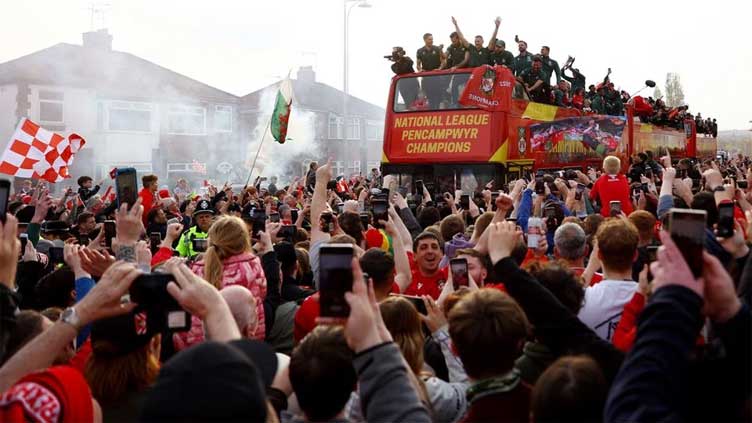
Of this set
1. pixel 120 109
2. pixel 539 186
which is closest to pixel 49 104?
pixel 120 109

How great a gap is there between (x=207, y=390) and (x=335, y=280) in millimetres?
869

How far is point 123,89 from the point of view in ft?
122

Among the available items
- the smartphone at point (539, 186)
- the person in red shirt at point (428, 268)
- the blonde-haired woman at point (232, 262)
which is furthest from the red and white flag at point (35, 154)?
the blonde-haired woman at point (232, 262)

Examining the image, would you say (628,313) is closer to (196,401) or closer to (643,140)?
(196,401)

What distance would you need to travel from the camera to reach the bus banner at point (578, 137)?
15.9 m

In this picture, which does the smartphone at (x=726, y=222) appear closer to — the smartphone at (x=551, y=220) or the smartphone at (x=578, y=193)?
the smartphone at (x=551, y=220)

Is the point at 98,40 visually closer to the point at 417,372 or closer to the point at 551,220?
the point at 551,220

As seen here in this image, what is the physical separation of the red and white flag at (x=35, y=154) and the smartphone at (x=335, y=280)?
932cm

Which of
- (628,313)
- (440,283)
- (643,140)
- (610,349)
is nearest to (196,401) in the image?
(610,349)

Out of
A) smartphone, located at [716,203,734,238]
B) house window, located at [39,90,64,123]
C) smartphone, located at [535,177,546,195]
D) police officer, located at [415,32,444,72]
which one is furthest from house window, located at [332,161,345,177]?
smartphone, located at [716,203,734,238]

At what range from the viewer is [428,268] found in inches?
229

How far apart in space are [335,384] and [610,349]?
1.10 meters

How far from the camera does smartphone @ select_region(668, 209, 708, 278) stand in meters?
2.18

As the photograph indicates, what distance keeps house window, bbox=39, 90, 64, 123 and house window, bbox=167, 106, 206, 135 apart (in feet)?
22.1
